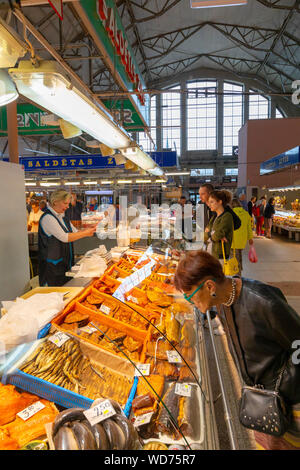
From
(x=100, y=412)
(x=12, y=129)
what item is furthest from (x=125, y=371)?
(x=12, y=129)

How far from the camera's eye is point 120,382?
178 centimetres

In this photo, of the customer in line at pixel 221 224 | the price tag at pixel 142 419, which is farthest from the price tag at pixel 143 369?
the customer in line at pixel 221 224

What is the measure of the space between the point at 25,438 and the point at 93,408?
16.4 inches

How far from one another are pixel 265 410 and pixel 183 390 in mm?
498

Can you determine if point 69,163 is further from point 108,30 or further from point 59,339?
point 59,339

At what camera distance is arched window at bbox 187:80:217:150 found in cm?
2969

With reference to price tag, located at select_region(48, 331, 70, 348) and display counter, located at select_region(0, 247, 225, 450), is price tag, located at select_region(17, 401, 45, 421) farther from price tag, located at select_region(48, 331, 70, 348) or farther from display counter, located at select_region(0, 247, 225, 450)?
price tag, located at select_region(48, 331, 70, 348)

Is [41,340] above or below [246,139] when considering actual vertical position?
below

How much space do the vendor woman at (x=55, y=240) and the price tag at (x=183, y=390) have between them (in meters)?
2.02

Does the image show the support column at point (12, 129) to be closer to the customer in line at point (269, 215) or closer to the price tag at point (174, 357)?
the price tag at point (174, 357)
